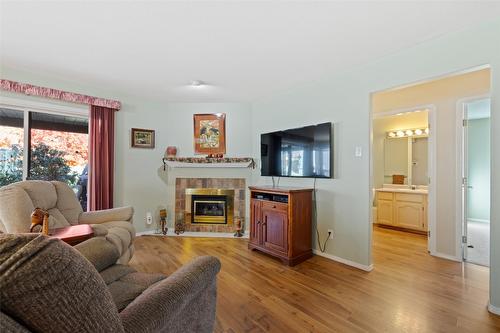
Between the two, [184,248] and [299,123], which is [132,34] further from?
[184,248]

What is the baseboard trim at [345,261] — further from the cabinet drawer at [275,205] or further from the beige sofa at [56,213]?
the beige sofa at [56,213]

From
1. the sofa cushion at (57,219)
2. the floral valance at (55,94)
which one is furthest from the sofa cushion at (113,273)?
the floral valance at (55,94)

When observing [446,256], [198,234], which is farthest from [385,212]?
[198,234]

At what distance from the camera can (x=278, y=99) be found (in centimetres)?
385

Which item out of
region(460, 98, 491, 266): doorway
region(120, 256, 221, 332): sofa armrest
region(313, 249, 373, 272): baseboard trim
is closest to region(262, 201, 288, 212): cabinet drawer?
region(313, 249, 373, 272): baseboard trim

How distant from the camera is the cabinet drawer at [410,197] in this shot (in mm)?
4137

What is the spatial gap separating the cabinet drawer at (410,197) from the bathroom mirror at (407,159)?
0.47m

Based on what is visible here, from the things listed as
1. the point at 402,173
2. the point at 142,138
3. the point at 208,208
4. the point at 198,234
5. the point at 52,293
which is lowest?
the point at 198,234

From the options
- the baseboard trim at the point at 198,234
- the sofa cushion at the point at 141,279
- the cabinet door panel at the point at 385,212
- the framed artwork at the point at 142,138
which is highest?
the framed artwork at the point at 142,138

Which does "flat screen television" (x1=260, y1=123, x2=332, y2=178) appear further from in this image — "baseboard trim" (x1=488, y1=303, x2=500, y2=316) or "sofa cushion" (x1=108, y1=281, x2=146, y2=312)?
"sofa cushion" (x1=108, y1=281, x2=146, y2=312)

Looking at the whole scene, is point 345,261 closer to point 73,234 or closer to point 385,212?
point 385,212

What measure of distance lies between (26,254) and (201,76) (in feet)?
9.80

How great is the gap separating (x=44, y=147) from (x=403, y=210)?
565 centimetres

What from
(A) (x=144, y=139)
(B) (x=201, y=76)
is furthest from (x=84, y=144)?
(B) (x=201, y=76)
